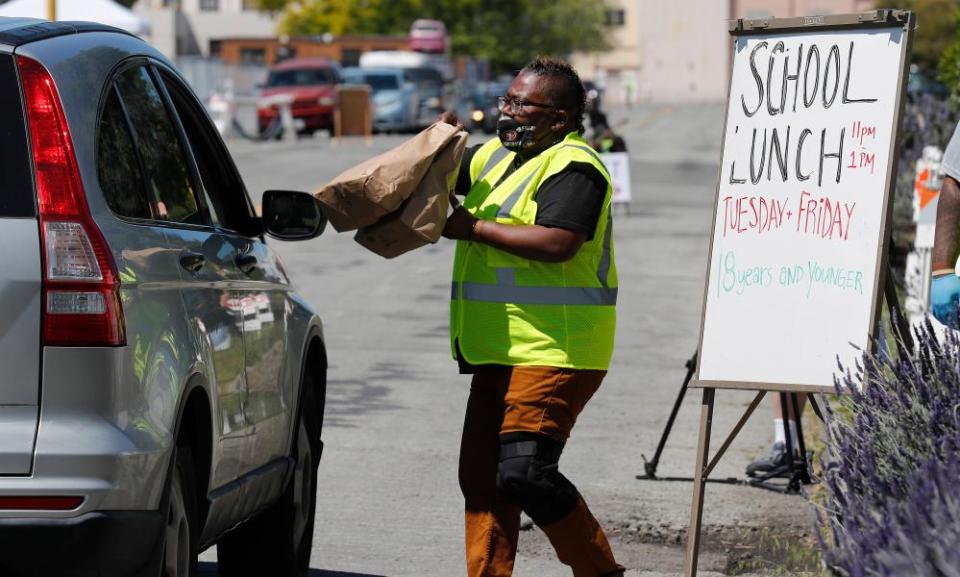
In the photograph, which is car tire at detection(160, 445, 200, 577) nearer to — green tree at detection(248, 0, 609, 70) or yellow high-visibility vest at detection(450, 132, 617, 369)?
yellow high-visibility vest at detection(450, 132, 617, 369)

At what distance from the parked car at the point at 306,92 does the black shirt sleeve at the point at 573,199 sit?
4074 cm

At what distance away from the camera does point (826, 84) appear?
593 centimetres

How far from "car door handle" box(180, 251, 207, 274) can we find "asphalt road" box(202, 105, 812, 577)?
1.99m

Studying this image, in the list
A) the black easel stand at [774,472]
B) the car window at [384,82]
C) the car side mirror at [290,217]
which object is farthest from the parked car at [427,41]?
the car side mirror at [290,217]

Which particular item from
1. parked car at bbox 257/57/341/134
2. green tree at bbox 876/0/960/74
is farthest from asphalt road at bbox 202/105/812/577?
green tree at bbox 876/0/960/74

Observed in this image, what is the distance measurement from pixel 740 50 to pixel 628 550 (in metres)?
2.19

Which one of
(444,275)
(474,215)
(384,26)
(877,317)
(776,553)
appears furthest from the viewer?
(384,26)

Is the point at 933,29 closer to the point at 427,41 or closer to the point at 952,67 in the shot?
the point at 427,41

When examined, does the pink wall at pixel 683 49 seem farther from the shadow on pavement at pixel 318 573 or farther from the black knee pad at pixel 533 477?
the black knee pad at pixel 533 477

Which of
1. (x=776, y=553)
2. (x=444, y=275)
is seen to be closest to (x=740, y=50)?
(x=776, y=553)

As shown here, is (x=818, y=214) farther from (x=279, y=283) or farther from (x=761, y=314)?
(x=279, y=283)

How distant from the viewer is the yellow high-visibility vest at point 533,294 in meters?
5.34

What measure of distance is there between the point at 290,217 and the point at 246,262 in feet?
1.04

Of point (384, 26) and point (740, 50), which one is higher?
point (740, 50)
